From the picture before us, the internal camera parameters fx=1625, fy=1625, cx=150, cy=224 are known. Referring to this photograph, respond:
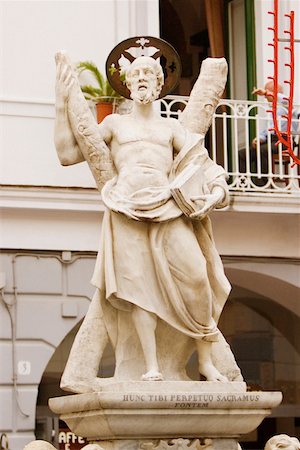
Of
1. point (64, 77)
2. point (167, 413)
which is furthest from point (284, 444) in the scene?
point (64, 77)

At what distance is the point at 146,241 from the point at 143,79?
3.71 ft

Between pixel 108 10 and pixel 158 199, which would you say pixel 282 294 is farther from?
pixel 158 199

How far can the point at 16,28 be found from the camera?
1772cm

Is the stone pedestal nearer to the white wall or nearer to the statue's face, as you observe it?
the statue's face

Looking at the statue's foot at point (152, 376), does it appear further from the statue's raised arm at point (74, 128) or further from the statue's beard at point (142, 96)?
the statue's beard at point (142, 96)

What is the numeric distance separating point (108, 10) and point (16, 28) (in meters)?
1.16

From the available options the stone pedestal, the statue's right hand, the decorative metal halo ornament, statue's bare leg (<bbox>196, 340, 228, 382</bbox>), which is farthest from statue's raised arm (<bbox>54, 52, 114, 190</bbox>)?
the stone pedestal

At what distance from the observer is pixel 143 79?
35.4 feet

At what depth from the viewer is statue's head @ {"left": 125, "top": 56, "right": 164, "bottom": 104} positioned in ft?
35.4

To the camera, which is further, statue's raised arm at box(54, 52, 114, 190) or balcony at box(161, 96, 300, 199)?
balcony at box(161, 96, 300, 199)

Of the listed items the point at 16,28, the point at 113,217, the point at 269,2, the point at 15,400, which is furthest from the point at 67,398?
the point at 269,2

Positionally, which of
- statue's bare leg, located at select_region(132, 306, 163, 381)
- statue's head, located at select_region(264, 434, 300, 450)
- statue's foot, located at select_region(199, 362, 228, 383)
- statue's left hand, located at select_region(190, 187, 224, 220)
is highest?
statue's left hand, located at select_region(190, 187, 224, 220)

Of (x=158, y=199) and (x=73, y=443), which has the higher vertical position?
(x=158, y=199)

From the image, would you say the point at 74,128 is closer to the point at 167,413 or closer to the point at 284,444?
the point at 167,413
